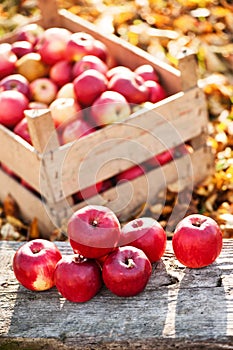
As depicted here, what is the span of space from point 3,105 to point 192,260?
151cm

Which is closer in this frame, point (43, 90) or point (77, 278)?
point (77, 278)

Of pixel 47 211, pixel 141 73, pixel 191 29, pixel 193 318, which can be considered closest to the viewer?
pixel 193 318

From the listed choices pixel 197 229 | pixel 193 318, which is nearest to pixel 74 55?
pixel 197 229

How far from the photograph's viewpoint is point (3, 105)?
136 inches

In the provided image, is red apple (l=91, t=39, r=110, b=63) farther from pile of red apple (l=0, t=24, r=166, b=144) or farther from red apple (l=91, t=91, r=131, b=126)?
red apple (l=91, t=91, r=131, b=126)

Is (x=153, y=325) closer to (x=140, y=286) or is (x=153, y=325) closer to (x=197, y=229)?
(x=140, y=286)

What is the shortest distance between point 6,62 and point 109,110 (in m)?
0.82

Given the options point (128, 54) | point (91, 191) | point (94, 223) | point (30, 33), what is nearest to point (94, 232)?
point (94, 223)

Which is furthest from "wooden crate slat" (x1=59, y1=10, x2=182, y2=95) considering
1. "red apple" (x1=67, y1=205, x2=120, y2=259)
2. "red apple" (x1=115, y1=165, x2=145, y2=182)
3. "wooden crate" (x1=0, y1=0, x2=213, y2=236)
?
"red apple" (x1=67, y1=205, x2=120, y2=259)

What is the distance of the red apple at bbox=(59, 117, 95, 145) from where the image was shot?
3.29m

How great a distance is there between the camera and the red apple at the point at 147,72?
3.59 m

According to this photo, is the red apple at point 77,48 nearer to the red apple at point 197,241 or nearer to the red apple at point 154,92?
the red apple at point 154,92

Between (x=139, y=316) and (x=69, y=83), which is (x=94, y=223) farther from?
(x=69, y=83)

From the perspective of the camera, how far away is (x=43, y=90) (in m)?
3.65
